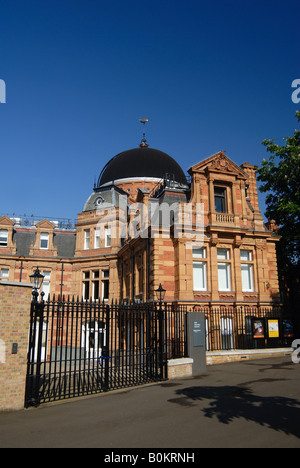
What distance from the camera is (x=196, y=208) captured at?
22797 millimetres

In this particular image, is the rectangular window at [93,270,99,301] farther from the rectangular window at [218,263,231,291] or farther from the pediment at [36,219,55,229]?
the rectangular window at [218,263,231,291]

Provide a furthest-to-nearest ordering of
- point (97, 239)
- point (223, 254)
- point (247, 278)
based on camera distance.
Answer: point (97, 239)
point (247, 278)
point (223, 254)

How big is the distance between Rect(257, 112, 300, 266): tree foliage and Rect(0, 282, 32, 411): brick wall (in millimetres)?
18298

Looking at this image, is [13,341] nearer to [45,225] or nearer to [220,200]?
[220,200]

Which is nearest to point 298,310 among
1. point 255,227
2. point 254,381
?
point 255,227

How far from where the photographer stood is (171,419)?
313 inches

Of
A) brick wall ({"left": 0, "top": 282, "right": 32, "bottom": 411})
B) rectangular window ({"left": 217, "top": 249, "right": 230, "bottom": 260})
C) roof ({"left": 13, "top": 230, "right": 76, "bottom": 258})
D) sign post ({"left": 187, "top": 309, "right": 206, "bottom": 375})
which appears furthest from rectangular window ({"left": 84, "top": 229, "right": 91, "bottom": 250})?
brick wall ({"left": 0, "top": 282, "right": 32, "bottom": 411})

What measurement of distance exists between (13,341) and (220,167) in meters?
18.6

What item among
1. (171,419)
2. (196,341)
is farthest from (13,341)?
(196,341)

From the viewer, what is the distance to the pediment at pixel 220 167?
77.6 ft

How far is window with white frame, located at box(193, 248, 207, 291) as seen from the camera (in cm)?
2221

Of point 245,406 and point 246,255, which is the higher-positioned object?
point 246,255

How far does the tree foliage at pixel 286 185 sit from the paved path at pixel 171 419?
14069 millimetres

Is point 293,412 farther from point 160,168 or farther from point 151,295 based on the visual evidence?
point 160,168
